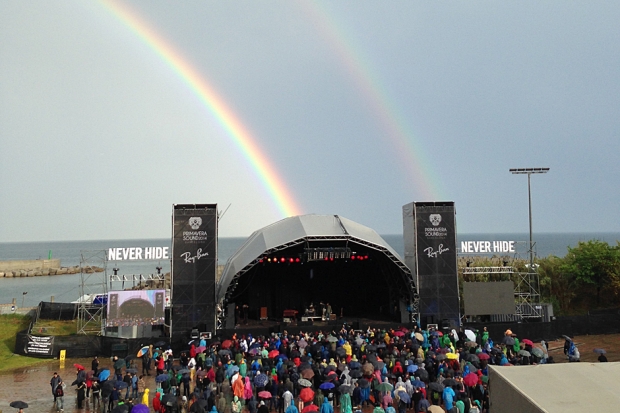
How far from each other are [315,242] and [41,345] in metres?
13.6

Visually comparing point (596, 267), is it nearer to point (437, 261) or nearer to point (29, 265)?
point (437, 261)

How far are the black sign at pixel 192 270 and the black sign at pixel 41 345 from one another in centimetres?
542

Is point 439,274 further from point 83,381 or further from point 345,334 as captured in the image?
point 83,381

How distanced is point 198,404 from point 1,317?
22.1 metres

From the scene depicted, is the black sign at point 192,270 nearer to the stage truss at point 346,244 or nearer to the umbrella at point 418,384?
the stage truss at point 346,244

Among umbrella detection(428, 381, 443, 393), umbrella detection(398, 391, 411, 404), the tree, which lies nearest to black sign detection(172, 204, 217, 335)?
umbrella detection(398, 391, 411, 404)

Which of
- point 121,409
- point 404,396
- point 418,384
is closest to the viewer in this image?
point 121,409

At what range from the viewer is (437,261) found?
26.3m

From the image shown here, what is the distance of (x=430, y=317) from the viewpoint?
25734 millimetres

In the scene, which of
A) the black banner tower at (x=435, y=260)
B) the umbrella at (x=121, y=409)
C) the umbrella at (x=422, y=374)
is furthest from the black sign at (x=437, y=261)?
the umbrella at (x=121, y=409)

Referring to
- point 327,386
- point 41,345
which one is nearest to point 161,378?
point 327,386

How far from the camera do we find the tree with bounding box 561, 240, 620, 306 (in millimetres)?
31641

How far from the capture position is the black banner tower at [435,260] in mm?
25953

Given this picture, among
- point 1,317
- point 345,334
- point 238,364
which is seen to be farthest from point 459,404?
point 1,317
